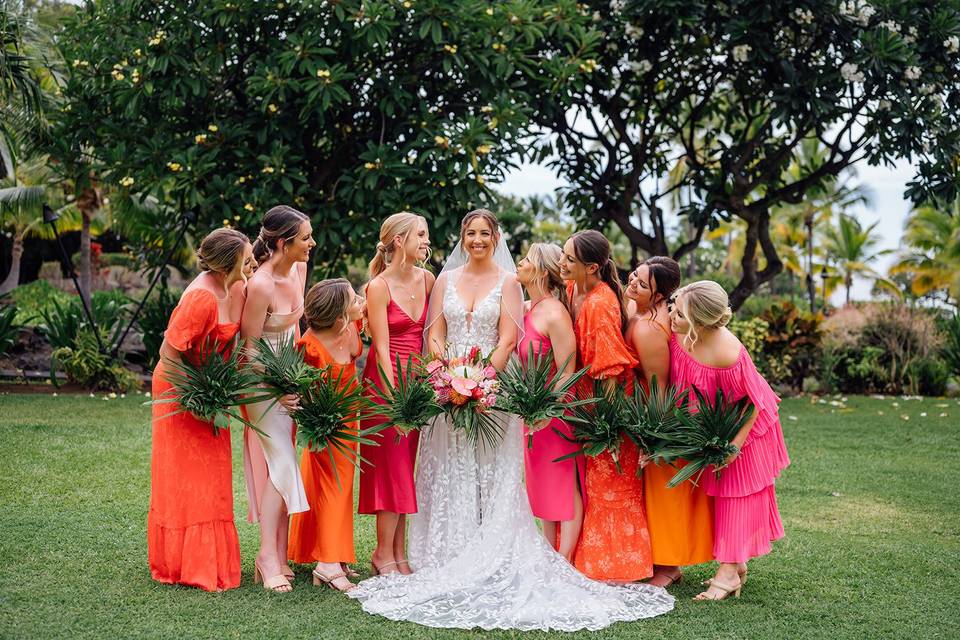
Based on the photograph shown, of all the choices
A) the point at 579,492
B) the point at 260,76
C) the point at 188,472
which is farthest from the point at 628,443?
the point at 260,76

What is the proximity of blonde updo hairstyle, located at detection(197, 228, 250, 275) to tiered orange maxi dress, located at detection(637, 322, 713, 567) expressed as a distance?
93.3 inches

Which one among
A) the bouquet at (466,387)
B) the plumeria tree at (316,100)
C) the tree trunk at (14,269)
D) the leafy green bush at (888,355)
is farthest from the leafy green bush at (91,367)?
the tree trunk at (14,269)

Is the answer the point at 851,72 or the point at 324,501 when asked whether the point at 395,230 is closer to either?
the point at 324,501

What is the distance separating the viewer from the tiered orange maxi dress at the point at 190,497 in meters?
5.30

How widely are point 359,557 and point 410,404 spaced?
158 centimetres

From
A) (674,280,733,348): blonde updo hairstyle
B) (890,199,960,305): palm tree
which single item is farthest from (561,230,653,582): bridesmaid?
(890,199,960,305): palm tree

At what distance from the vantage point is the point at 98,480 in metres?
8.12

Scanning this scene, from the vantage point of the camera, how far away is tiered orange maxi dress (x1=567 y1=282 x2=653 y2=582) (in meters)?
5.50

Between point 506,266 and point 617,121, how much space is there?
8885mm

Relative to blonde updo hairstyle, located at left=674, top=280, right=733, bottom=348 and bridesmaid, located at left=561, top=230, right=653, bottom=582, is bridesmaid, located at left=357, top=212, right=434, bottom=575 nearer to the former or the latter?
bridesmaid, located at left=561, top=230, right=653, bottom=582

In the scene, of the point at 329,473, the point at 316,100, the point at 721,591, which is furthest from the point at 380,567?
the point at 316,100

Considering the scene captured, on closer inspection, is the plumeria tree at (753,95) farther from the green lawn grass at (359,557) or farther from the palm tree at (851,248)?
the palm tree at (851,248)

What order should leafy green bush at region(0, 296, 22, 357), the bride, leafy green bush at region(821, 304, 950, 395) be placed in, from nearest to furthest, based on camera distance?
the bride → leafy green bush at region(0, 296, 22, 357) → leafy green bush at region(821, 304, 950, 395)

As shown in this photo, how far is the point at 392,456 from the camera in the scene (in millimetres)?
5715
